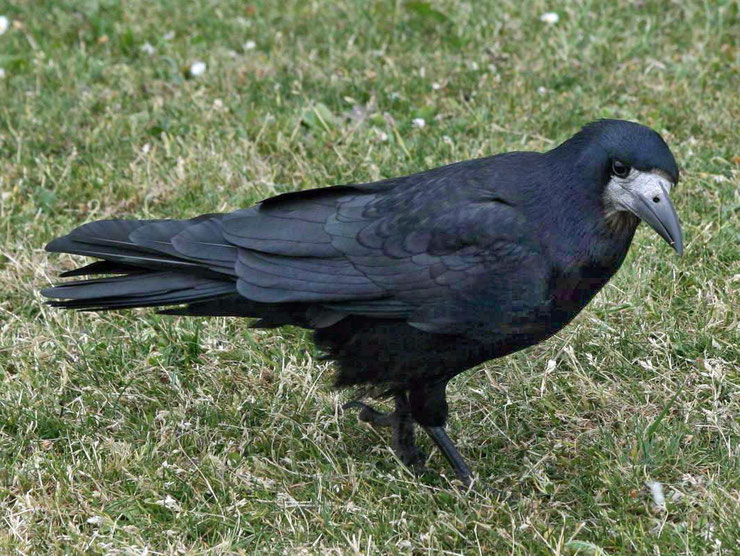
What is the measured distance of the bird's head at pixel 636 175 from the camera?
335cm

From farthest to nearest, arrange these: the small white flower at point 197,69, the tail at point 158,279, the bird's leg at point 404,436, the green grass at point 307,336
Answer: the small white flower at point 197,69, the bird's leg at point 404,436, the tail at point 158,279, the green grass at point 307,336

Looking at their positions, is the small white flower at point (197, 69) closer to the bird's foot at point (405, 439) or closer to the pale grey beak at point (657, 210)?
the bird's foot at point (405, 439)

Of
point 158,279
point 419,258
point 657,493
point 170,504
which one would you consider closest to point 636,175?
point 419,258

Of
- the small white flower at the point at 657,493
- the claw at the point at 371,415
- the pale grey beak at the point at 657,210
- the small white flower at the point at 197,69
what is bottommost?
the claw at the point at 371,415

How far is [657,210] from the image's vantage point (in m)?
3.35

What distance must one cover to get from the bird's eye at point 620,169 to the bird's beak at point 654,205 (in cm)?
4

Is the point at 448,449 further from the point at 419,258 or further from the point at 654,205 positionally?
the point at 654,205

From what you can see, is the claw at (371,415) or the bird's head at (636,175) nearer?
the bird's head at (636,175)

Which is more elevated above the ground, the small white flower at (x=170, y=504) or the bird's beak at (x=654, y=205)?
the bird's beak at (x=654, y=205)

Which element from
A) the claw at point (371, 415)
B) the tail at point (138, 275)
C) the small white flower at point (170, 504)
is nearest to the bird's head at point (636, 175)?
the claw at point (371, 415)

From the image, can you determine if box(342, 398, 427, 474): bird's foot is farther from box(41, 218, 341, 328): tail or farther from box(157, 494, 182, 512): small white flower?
box(157, 494, 182, 512): small white flower

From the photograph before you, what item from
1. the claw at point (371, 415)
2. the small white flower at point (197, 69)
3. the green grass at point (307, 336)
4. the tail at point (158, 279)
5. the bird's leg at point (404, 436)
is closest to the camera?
the green grass at point (307, 336)

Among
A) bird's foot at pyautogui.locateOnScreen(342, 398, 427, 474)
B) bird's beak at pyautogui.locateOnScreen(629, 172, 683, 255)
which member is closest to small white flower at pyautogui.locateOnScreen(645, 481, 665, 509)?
bird's beak at pyautogui.locateOnScreen(629, 172, 683, 255)

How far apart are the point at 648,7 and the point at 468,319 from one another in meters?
4.27
